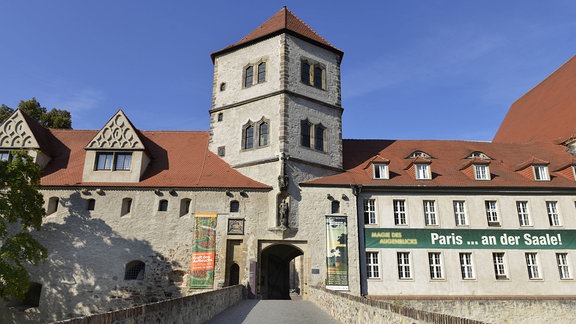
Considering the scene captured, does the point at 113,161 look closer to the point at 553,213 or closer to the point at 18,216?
the point at 18,216

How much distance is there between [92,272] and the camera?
21.5m

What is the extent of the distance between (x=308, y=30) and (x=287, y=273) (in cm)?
1737

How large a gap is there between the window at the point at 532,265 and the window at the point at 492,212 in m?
2.37

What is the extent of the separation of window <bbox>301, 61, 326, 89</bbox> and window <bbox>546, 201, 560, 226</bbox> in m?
15.2

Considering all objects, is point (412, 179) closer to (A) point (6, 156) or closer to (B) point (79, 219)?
(B) point (79, 219)

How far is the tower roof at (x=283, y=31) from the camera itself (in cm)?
2585

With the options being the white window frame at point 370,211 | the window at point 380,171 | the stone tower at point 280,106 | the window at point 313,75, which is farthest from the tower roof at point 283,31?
the white window frame at point 370,211

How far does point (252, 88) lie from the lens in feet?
84.0

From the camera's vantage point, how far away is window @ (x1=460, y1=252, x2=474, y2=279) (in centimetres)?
2186

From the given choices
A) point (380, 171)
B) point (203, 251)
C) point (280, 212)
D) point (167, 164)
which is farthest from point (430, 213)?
point (167, 164)

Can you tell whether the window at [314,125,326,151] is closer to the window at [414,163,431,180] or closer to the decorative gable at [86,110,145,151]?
the window at [414,163,431,180]

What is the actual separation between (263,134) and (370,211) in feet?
25.9

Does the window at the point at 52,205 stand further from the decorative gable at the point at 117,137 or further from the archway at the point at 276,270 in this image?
the archway at the point at 276,270

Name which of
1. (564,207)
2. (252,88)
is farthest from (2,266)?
(564,207)
